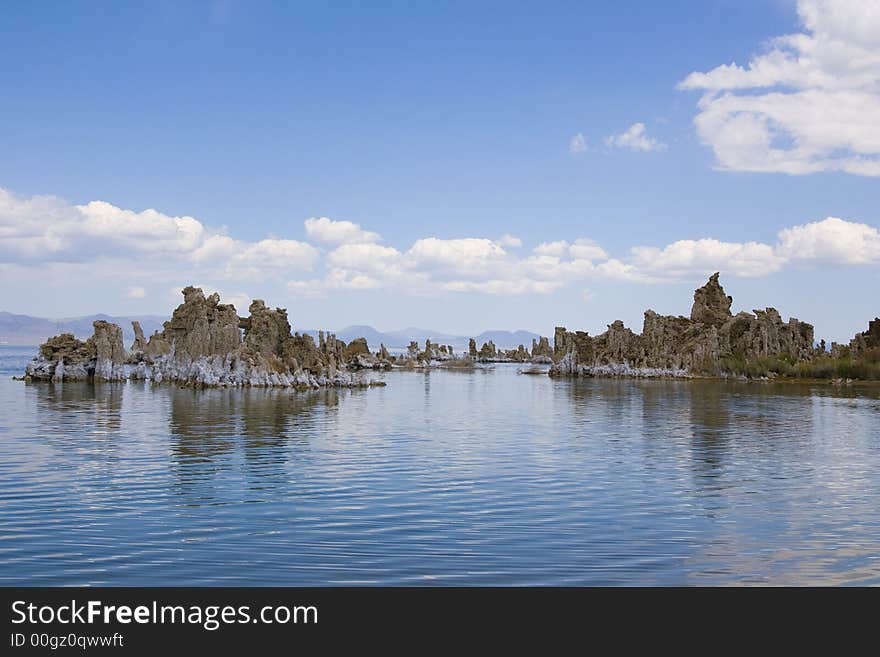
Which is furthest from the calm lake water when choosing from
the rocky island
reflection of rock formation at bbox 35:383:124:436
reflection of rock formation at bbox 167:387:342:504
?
the rocky island

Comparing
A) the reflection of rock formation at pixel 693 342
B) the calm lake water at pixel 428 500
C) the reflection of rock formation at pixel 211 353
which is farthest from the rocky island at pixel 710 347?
the calm lake water at pixel 428 500

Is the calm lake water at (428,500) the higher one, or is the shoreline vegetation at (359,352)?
the shoreline vegetation at (359,352)

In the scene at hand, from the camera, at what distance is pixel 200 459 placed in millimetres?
33750

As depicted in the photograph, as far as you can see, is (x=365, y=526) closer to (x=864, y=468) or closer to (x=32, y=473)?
(x=32, y=473)

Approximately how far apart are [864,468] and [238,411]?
3961cm

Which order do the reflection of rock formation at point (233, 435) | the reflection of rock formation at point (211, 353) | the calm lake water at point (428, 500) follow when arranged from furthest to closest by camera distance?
the reflection of rock formation at point (211, 353), the reflection of rock formation at point (233, 435), the calm lake water at point (428, 500)

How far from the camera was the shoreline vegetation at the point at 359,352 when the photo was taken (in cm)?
8831

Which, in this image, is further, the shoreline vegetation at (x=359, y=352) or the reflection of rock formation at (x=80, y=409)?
the shoreline vegetation at (x=359, y=352)

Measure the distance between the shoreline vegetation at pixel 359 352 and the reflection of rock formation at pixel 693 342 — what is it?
0.20 metres

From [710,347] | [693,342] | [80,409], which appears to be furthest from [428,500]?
[693,342]

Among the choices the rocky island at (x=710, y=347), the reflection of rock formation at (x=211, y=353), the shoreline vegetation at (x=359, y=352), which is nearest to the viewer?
the reflection of rock formation at (x=211, y=353)

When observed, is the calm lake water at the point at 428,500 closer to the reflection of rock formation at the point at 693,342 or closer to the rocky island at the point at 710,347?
the rocky island at the point at 710,347

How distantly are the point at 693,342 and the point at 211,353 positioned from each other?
9339cm

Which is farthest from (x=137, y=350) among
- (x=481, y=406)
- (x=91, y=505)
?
(x=91, y=505)
